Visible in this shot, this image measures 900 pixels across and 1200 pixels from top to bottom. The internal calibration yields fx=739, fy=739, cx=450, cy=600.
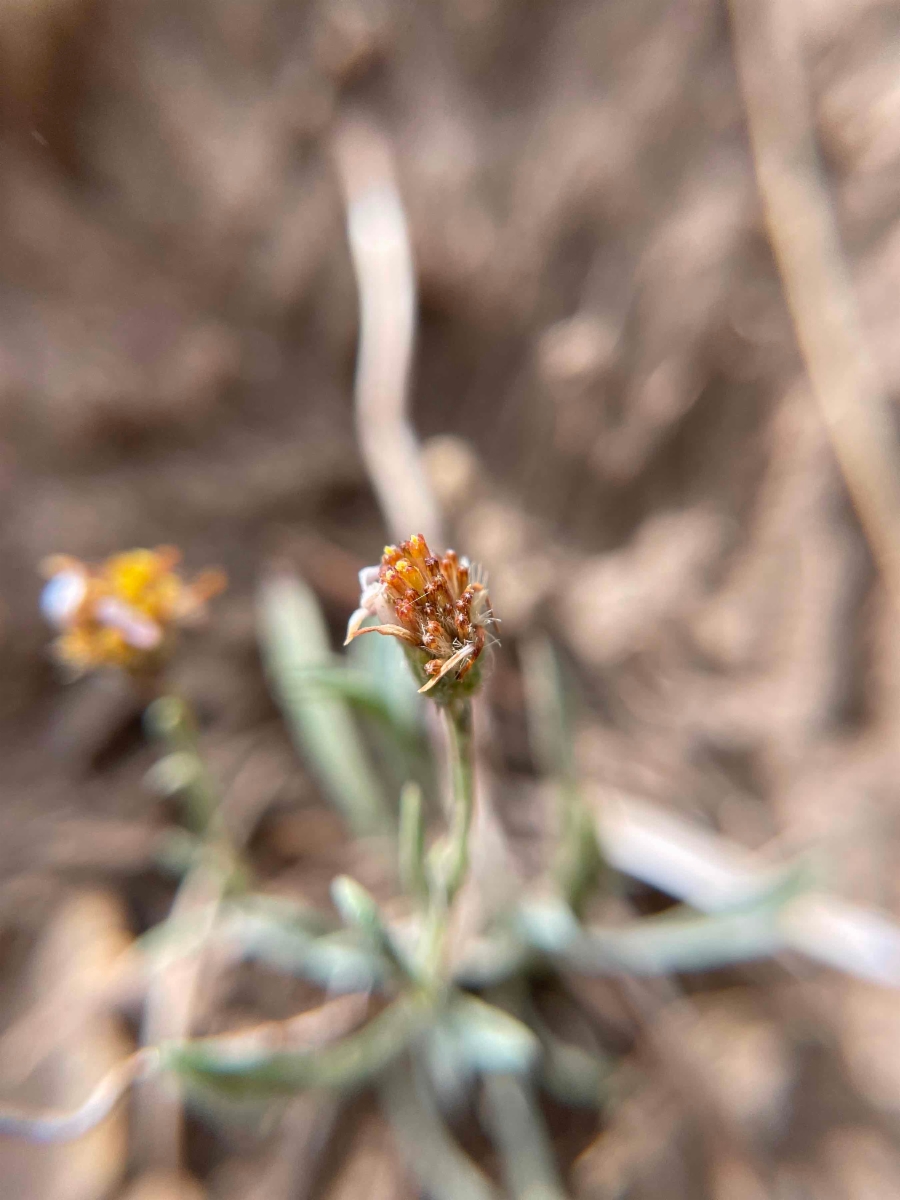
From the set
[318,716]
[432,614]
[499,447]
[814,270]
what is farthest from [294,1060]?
[814,270]

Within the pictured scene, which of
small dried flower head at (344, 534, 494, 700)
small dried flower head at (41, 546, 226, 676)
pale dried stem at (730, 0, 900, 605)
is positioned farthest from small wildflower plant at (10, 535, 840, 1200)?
pale dried stem at (730, 0, 900, 605)

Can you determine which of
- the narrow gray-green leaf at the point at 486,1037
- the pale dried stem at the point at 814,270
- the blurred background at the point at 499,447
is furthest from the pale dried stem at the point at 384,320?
the narrow gray-green leaf at the point at 486,1037

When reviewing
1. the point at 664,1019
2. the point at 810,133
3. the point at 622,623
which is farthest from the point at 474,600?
the point at 810,133

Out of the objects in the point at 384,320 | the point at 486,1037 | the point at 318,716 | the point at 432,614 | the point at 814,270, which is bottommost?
the point at 486,1037

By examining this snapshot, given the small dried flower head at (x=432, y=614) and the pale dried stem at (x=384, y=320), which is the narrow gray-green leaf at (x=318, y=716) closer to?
the pale dried stem at (x=384, y=320)

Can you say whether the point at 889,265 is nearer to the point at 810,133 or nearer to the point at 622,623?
the point at 810,133

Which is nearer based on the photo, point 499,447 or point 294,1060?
point 294,1060

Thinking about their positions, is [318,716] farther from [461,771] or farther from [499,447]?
[461,771]
